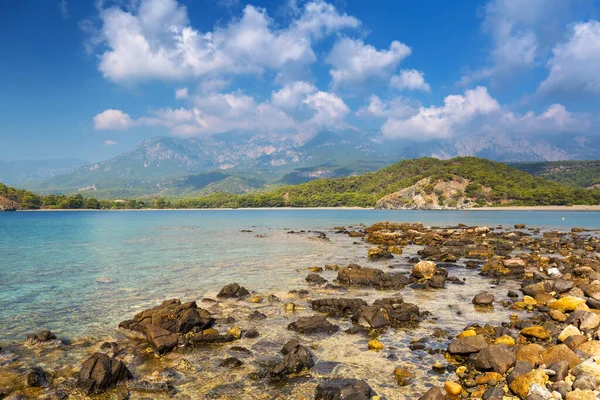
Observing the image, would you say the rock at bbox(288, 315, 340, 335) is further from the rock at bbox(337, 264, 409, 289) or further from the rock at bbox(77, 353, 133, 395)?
the rock at bbox(337, 264, 409, 289)

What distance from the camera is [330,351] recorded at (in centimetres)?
1385

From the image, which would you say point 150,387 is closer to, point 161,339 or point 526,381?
point 161,339

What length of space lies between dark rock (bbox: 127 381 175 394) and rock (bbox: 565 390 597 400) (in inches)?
432

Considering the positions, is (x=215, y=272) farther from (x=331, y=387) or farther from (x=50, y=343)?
(x=331, y=387)

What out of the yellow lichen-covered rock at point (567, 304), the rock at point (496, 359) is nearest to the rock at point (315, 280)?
the yellow lichen-covered rock at point (567, 304)

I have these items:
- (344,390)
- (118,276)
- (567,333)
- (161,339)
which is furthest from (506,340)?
(118,276)

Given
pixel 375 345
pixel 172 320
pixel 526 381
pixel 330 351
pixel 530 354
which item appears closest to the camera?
pixel 526 381

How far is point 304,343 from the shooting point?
14789 millimetres

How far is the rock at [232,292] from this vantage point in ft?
73.3

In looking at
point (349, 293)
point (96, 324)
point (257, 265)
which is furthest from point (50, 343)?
point (257, 265)

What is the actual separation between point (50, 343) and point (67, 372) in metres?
3.58

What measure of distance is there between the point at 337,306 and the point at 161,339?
30.8ft

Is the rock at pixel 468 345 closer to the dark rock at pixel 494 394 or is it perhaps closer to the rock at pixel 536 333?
the dark rock at pixel 494 394

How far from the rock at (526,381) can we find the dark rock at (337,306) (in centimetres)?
944
